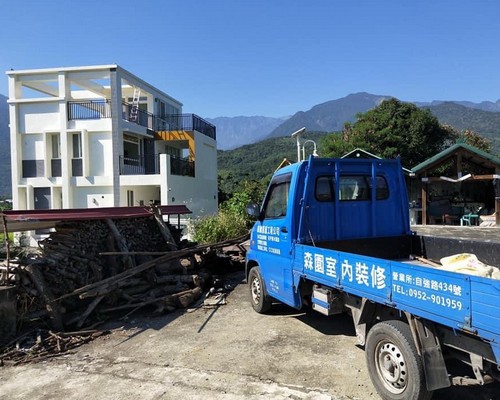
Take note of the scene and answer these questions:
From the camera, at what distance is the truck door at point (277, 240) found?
5.90m

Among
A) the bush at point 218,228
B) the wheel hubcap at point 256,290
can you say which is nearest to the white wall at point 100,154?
the bush at point 218,228

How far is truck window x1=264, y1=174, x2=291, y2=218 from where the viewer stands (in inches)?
243

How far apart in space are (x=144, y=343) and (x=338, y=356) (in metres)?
2.79

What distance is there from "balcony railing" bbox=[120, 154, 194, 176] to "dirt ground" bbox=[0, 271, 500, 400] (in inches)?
689

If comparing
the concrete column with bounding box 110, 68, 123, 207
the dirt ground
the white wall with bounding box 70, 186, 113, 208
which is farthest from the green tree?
the dirt ground

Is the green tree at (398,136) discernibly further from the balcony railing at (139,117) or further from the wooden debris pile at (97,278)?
the wooden debris pile at (97,278)

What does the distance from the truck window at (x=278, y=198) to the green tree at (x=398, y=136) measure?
89.6 ft

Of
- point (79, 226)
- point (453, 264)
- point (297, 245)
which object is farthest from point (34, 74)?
point (453, 264)

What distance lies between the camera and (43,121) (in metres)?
23.3

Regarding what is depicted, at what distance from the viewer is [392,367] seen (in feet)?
12.9

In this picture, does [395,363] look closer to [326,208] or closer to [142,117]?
[326,208]

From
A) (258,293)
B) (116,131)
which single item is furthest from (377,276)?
(116,131)

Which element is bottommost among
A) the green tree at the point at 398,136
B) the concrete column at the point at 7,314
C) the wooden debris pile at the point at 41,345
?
the wooden debris pile at the point at 41,345

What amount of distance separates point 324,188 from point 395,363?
2.76 metres
